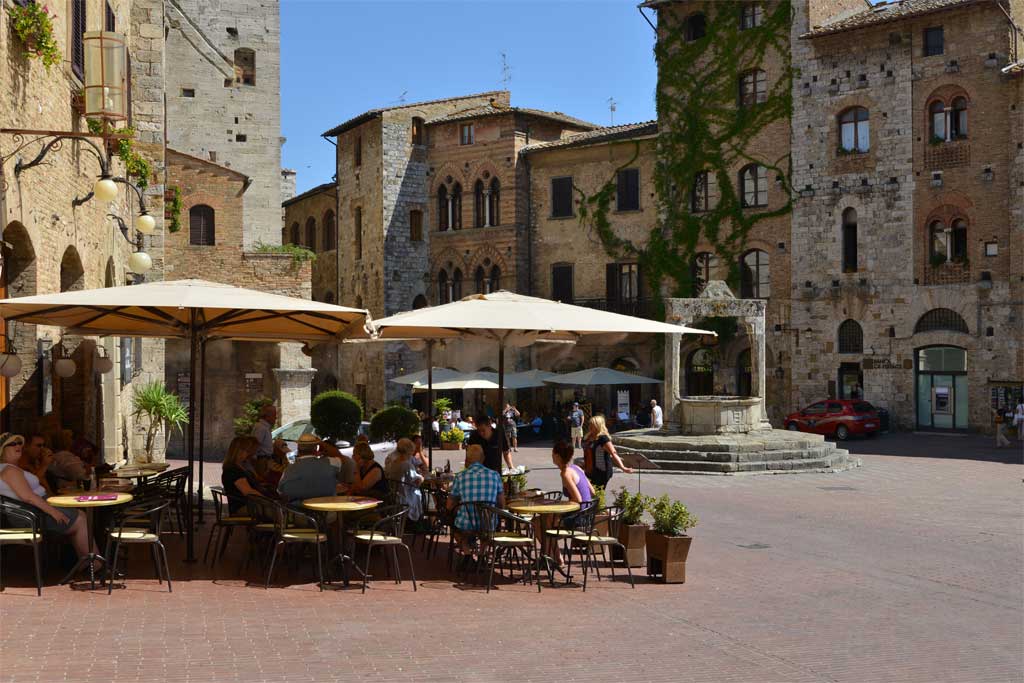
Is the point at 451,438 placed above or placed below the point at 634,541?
below

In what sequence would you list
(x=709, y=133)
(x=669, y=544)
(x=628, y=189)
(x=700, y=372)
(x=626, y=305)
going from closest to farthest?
(x=669, y=544) < (x=700, y=372) < (x=709, y=133) < (x=626, y=305) < (x=628, y=189)

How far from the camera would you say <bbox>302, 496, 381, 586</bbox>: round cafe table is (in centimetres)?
858

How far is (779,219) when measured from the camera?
109 feet

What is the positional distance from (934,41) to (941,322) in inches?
319

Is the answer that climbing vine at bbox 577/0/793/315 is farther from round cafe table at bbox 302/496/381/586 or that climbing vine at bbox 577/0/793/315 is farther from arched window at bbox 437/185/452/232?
round cafe table at bbox 302/496/381/586

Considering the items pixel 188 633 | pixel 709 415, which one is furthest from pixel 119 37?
pixel 709 415

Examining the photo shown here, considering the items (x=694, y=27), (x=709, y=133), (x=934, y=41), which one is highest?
(x=694, y=27)

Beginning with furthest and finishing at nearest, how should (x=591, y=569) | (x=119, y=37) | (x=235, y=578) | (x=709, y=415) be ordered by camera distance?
1. (x=709, y=415)
2. (x=119, y=37)
3. (x=591, y=569)
4. (x=235, y=578)

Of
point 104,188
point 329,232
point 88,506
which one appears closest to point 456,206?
point 329,232

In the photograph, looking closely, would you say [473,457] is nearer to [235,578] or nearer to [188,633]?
[235,578]

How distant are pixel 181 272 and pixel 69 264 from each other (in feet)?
51.7

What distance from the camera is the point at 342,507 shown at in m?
8.55

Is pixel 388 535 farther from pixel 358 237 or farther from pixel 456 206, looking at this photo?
pixel 358 237

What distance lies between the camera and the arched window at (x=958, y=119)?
1176 inches
